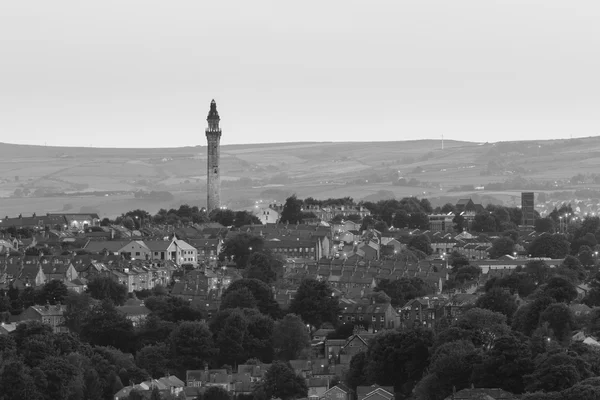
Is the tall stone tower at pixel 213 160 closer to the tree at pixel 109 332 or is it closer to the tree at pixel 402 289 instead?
the tree at pixel 402 289

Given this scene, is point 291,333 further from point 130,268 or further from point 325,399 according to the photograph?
point 130,268

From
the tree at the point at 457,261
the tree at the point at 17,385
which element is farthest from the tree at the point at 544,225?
the tree at the point at 17,385

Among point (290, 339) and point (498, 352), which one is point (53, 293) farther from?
point (498, 352)

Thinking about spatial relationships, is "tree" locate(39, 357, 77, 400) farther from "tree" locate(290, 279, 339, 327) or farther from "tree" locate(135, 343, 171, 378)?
"tree" locate(290, 279, 339, 327)

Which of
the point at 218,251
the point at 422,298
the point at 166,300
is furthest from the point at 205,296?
the point at 218,251

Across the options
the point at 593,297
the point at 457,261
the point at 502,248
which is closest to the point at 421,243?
the point at 502,248

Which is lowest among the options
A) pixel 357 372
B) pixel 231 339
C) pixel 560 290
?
pixel 357 372
